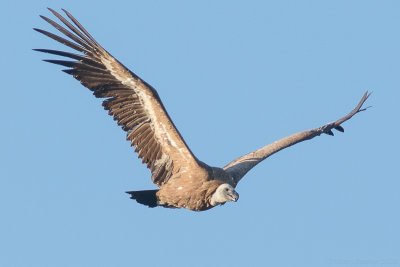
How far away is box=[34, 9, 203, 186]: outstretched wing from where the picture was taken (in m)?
14.8

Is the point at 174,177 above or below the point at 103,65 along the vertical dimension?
below

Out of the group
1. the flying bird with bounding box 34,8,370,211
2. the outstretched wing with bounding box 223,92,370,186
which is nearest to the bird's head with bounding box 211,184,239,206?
the flying bird with bounding box 34,8,370,211

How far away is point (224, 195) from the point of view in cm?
1509

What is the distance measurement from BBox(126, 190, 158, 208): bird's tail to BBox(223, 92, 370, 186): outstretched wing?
1433 mm

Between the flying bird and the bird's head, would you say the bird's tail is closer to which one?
the flying bird

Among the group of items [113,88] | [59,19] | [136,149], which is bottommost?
A: [136,149]

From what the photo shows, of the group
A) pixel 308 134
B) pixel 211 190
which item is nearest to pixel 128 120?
pixel 211 190

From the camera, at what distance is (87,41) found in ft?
49.0

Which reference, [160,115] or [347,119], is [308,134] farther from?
[160,115]

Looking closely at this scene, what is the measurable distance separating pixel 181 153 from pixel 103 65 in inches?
76.0

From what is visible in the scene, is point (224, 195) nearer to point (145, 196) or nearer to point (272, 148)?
point (145, 196)

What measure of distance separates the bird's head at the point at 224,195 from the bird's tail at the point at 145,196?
1.08 meters

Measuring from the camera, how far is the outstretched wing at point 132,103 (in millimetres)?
14805

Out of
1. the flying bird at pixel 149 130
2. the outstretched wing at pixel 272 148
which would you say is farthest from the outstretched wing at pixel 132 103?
the outstretched wing at pixel 272 148
